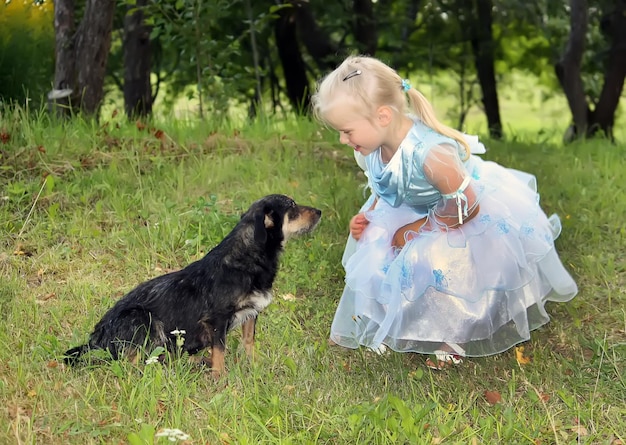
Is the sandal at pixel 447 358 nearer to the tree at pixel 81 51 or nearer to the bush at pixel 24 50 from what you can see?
the tree at pixel 81 51

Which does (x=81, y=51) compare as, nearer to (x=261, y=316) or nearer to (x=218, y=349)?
(x=261, y=316)

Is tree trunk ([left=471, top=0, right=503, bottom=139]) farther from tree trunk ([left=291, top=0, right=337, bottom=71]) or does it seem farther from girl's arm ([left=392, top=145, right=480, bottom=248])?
girl's arm ([left=392, top=145, right=480, bottom=248])

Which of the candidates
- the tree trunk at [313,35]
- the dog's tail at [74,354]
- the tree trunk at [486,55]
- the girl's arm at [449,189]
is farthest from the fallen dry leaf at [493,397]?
the tree trunk at [486,55]

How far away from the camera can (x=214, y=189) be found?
770 cm

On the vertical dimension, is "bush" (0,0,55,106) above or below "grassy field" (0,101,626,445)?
above

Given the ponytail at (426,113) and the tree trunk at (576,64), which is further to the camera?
the tree trunk at (576,64)

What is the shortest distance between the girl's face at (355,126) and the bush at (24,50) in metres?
6.01

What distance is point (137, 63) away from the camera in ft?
40.7

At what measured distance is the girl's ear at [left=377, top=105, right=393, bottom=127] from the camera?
4664 millimetres

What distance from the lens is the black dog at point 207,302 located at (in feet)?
15.1

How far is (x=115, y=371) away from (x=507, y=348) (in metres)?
2.52

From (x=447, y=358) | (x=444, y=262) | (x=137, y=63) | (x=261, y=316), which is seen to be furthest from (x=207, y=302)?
(x=137, y=63)

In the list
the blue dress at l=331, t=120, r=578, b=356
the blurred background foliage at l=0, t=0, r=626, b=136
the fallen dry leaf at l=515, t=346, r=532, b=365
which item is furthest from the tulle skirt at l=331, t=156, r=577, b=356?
the blurred background foliage at l=0, t=0, r=626, b=136

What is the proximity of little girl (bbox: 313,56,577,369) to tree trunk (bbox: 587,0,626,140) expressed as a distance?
10.4 meters
